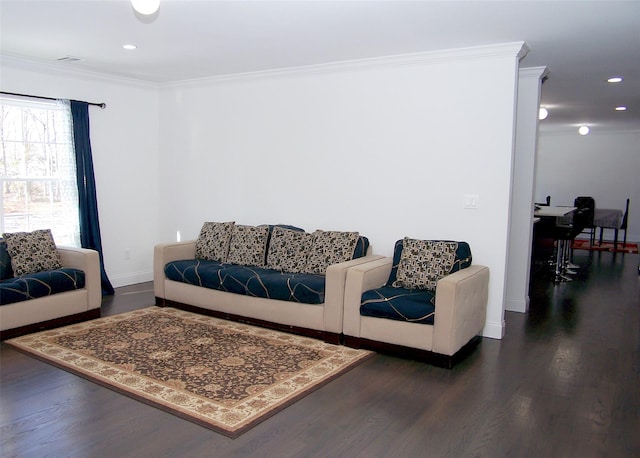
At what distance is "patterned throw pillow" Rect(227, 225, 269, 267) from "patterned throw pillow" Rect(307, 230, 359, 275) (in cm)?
59

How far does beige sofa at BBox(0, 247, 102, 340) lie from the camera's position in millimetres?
4098

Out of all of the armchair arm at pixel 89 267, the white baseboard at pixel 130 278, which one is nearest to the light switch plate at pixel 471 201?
the armchair arm at pixel 89 267

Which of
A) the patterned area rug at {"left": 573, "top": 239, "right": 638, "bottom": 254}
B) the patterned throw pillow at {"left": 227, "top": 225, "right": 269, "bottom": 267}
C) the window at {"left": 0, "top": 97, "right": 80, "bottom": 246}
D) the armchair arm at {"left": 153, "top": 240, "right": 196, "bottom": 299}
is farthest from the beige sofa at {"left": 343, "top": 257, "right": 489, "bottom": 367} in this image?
the patterned area rug at {"left": 573, "top": 239, "right": 638, "bottom": 254}

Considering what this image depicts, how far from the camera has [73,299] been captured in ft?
14.9

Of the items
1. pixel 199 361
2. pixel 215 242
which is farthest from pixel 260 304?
pixel 215 242

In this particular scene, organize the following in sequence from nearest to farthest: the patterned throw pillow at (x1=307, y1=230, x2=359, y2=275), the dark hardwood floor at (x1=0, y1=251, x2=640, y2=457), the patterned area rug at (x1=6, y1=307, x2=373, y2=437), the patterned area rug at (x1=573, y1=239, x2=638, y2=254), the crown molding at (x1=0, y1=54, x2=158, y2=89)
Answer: the dark hardwood floor at (x1=0, y1=251, x2=640, y2=457) < the patterned area rug at (x1=6, y1=307, x2=373, y2=437) < the patterned throw pillow at (x1=307, y1=230, x2=359, y2=275) < the crown molding at (x1=0, y1=54, x2=158, y2=89) < the patterned area rug at (x1=573, y1=239, x2=638, y2=254)

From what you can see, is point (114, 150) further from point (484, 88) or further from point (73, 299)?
point (484, 88)

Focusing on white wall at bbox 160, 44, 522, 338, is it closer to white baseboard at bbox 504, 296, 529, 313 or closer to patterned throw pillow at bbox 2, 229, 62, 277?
white baseboard at bbox 504, 296, 529, 313

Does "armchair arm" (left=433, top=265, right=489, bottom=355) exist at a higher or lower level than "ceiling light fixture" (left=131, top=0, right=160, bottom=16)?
lower

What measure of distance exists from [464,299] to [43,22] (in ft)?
12.6

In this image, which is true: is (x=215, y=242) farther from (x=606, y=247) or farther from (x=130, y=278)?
(x=606, y=247)

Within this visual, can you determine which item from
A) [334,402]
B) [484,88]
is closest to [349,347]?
[334,402]

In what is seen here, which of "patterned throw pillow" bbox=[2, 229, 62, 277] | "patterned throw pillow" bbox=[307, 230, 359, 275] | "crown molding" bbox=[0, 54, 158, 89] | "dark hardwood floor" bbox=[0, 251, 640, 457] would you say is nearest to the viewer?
"dark hardwood floor" bbox=[0, 251, 640, 457]

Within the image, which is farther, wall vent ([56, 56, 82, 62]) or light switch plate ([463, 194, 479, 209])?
wall vent ([56, 56, 82, 62])
